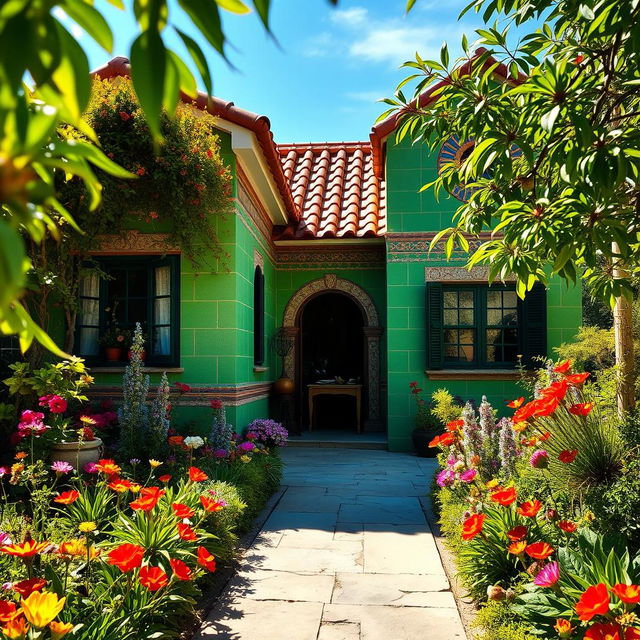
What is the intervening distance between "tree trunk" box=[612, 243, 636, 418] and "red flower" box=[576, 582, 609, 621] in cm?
175

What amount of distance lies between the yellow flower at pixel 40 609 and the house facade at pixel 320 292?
16.3 feet

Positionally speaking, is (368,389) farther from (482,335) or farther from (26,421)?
(26,421)

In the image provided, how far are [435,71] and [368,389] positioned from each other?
791 centimetres

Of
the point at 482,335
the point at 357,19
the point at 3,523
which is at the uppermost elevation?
the point at 357,19

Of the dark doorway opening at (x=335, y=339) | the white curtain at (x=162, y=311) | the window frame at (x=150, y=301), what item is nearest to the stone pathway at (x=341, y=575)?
the window frame at (x=150, y=301)

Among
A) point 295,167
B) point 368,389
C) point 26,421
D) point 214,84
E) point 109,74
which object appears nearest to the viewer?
point 214,84

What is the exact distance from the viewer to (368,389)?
10.1 metres

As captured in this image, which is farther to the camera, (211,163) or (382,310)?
(382,310)

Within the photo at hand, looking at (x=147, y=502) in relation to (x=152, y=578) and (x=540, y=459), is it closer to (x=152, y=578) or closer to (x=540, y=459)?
(x=152, y=578)

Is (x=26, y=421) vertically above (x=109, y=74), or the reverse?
(x=109, y=74)

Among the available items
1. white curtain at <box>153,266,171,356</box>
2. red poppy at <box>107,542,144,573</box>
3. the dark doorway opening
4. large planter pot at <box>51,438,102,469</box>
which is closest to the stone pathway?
red poppy at <box>107,542,144,573</box>

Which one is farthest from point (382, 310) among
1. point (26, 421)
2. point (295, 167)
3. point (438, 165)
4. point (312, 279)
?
point (26, 421)

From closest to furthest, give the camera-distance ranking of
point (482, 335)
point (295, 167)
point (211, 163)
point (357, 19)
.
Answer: point (357, 19), point (211, 163), point (482, 335), point (295, 167)

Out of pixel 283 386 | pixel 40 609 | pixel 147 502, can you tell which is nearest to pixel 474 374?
pixel 283 386
